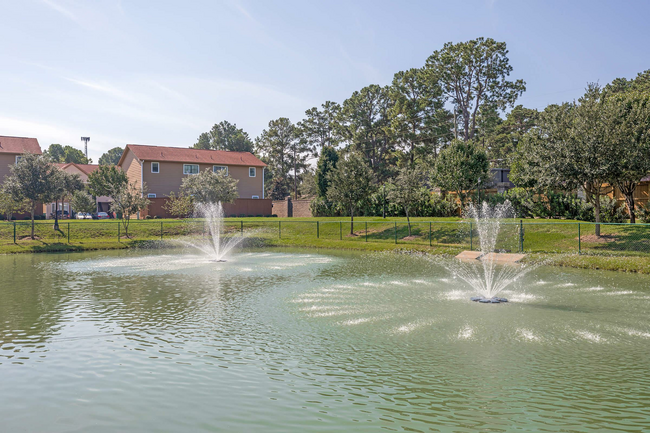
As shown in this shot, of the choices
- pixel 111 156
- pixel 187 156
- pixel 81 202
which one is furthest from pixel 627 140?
pixel 111 156

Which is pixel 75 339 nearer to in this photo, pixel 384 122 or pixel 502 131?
pixel 384 122

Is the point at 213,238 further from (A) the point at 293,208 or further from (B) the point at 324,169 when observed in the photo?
(A) the point at 293,208

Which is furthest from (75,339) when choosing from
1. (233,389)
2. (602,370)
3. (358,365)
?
(602,370)

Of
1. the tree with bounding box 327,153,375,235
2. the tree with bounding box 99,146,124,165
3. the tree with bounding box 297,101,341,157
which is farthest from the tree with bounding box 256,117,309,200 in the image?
the tree with bounding box 99,146,124,165

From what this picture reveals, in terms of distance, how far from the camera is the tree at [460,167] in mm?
36594

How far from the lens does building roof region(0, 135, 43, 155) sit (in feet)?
177

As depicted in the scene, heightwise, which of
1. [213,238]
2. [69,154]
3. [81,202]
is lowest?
[213,238]

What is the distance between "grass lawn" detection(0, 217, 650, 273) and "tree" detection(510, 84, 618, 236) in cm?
224

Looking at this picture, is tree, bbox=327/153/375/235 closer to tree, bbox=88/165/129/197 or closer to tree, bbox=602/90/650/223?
tree, bbox=602/90/650/223

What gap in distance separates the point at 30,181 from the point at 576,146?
3547cm

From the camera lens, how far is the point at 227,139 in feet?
365

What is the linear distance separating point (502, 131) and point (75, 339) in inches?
2961

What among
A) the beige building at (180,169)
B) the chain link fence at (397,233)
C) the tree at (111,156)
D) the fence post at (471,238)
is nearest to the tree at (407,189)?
the chain link fence at (397,233)

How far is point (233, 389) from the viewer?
280 inches
